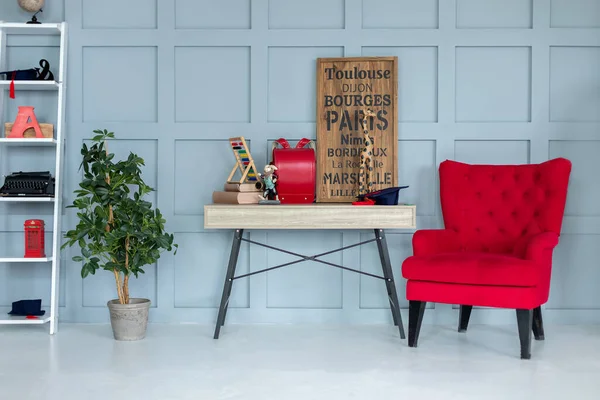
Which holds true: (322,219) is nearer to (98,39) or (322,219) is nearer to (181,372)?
(181,372)

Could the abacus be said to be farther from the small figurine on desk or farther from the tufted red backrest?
the tufted red backrest

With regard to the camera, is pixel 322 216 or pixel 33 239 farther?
pixel 33 239

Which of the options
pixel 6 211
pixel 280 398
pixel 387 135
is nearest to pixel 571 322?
pixel 387 135

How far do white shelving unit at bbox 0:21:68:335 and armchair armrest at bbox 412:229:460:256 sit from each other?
2.15 m

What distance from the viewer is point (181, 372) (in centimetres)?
311

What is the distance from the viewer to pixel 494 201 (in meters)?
3.98

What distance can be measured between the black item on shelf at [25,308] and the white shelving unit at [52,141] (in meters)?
0.03

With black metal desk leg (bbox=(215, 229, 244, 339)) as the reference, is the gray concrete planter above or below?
below

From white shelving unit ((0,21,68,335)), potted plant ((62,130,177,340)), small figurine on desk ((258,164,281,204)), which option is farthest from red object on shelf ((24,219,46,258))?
small figurine on desk ((258,164,281,204))

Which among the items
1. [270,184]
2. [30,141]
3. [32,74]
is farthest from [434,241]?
[32,74]

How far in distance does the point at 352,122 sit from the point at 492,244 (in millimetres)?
1129

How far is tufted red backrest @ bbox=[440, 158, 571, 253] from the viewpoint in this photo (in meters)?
3.87

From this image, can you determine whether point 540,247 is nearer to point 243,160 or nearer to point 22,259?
point 243,160

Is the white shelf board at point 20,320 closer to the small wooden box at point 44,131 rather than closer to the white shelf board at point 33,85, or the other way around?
the small wooden box at point 44,131
